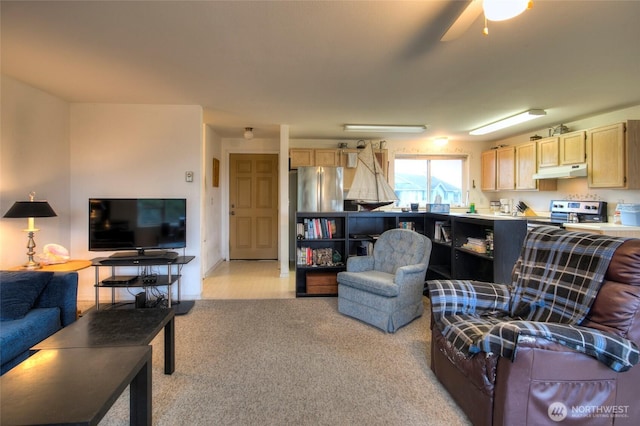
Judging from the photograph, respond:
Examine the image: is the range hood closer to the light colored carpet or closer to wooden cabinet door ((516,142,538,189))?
wooden cabinet door ((516,142,538,189))

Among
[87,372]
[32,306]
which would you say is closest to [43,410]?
[87,372]

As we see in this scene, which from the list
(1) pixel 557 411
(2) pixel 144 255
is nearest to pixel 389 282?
(1) pixel 557 411

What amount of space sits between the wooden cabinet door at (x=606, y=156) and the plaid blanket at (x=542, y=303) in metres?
2.63

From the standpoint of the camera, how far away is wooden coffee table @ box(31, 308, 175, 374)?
1.69 meters

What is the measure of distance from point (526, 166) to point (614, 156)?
4.26ft

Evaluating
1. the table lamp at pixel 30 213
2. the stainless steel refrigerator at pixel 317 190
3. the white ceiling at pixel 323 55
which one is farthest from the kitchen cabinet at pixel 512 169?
the table lamp at pixel 30 213

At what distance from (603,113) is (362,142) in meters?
3.30

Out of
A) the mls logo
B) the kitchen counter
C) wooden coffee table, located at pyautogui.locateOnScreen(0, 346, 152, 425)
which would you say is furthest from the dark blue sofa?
the kitchen counter

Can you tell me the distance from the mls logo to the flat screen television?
3.32 meters

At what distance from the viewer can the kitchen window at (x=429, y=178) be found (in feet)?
19.9

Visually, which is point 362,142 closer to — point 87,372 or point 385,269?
point 385,269

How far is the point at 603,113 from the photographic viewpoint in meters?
4.04

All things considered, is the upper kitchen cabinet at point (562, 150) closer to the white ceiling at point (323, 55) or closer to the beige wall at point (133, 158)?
the white ceiling at point (323, 55)

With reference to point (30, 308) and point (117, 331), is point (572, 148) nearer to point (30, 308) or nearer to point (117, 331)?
point (117, 331)
